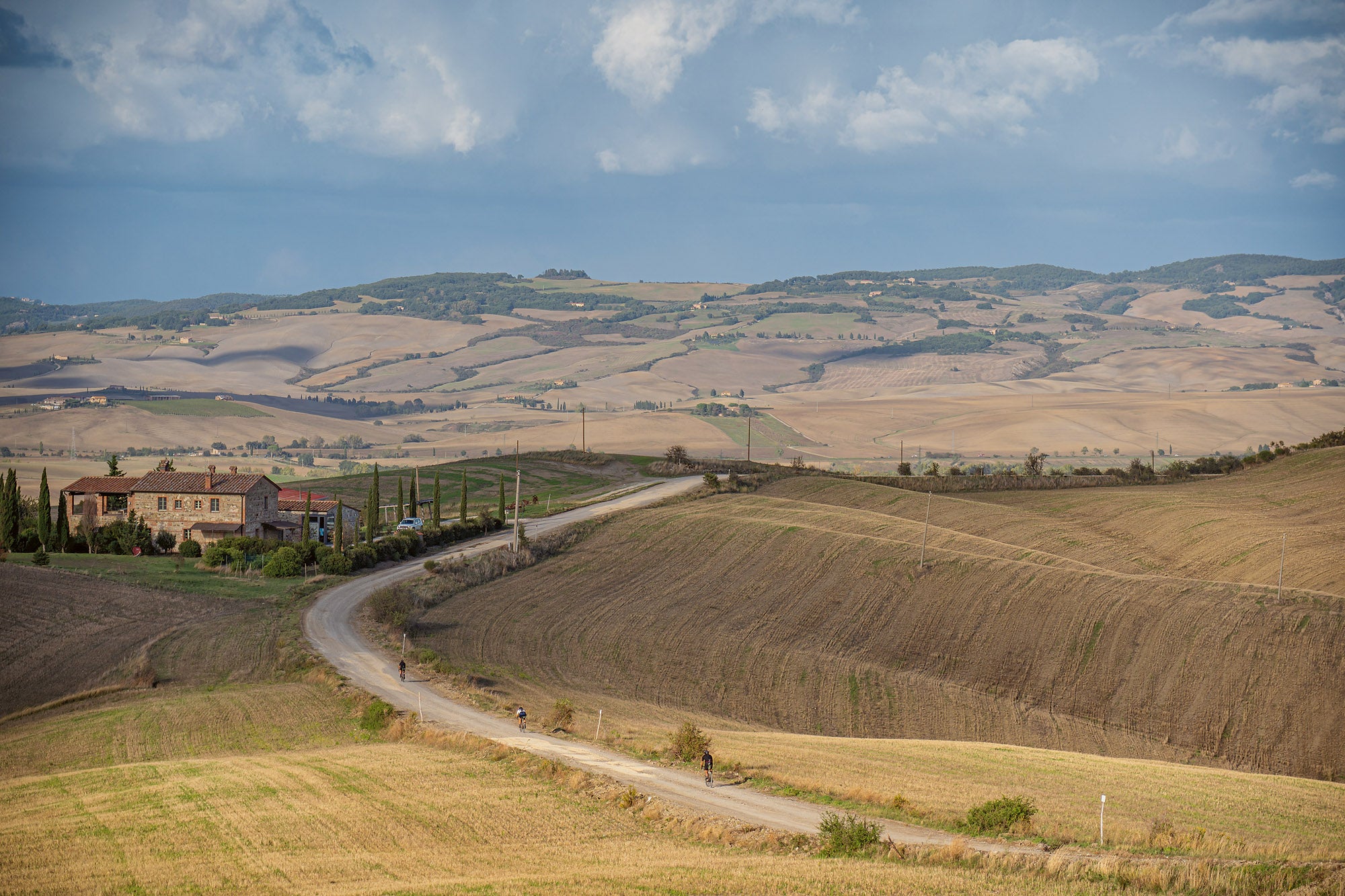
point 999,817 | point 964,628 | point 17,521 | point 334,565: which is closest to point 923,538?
point 964,628

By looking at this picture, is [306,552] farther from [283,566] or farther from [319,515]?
[319,515]

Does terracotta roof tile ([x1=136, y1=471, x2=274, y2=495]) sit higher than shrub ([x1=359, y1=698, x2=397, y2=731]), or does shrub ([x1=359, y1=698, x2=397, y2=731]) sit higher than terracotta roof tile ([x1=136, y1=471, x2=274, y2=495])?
terracotta roof tile ([x1=136, y1=471, x2=274, y2=495])

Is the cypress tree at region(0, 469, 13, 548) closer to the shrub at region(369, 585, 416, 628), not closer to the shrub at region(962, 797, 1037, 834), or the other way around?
the shrub at region(369, 585, 416, 628)

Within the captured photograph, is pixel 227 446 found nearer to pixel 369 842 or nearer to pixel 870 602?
pixel 870 602

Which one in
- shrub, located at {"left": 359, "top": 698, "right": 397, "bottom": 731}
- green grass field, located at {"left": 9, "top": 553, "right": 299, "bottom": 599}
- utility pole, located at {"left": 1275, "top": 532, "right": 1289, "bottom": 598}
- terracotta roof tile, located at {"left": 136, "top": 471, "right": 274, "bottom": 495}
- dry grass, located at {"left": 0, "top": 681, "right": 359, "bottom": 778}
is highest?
terracotta roof tile, located at {"left": 136, "top": 471, "right": 274, "bottom": 495}

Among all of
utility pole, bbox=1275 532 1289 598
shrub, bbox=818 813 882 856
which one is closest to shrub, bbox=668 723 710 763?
shrub, bbox=818 813 882 856

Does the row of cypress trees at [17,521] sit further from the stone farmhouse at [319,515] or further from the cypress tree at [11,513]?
the stone farmhouse at [319,515]

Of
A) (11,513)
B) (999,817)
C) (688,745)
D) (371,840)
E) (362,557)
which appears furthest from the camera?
(11,513)
